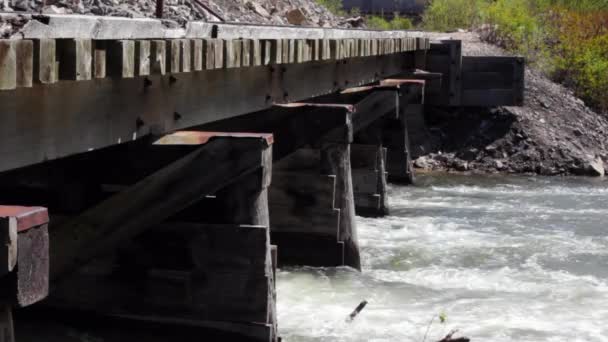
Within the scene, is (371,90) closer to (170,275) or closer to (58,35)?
(170,275)

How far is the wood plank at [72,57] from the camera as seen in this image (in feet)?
Answer: 16.4

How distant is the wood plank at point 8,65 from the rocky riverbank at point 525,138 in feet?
60.5

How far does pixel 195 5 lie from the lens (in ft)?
51.8

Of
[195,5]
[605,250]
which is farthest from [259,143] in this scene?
[195,5]

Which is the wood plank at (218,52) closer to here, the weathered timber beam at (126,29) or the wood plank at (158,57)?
the weathered timber beam at (126,29)

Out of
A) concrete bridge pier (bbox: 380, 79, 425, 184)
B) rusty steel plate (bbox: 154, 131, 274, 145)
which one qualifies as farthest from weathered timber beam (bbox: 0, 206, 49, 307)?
concrete bridge pier (bbox: 380, 79, 425, 184)

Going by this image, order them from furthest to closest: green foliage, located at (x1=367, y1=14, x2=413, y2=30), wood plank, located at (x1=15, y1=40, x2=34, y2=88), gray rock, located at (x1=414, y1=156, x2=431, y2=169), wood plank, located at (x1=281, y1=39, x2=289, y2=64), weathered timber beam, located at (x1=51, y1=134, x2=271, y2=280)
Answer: green foliage, located at (x1=367, y1=14, x2=413, y2=30)
gray rock, located at (x1=414, y1=156, x2=431, y2=169)
wood plank, located at (x1=281, y1=39, x2=289, y2=64)
weathered timber beam, located at (x1=51, y1=134, x2=271, y2=280)
wood plank, located at (x1=15, y1=40, x2=34, y2=88)

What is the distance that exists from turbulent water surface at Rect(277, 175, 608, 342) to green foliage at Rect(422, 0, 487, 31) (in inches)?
691

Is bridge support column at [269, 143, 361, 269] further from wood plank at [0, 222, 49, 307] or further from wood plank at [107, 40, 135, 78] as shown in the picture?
wood plank at [0, 222, 49, 307]

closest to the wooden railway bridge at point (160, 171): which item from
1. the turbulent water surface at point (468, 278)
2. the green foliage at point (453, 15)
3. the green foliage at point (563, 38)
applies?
the turbulent water surface at point (468, 278)

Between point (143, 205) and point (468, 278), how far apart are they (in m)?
5.48

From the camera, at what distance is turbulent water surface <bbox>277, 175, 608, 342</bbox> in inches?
364

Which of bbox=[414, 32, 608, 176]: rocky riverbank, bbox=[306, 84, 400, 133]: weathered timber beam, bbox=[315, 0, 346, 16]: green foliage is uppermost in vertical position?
bbox=[306, 84, 400, 133]: weathered timber beam

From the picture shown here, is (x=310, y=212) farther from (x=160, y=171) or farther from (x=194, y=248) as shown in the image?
(x=160, y=171)
